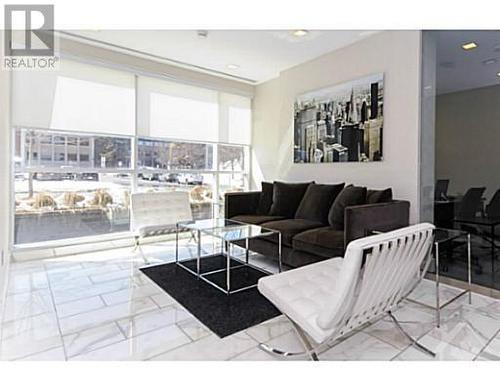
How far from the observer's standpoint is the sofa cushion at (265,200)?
430cm

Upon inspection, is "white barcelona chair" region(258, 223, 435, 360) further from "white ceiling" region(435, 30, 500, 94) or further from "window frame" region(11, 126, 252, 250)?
"window frame" region(11, 126, 252, 250)

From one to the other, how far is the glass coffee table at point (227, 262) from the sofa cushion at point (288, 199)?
25.8 inches

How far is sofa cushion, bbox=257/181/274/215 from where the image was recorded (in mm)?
4305

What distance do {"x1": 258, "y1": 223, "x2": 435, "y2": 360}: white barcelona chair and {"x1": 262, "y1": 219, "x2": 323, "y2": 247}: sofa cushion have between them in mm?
1102

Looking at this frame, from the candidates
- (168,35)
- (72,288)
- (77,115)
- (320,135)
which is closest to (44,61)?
(77,115)

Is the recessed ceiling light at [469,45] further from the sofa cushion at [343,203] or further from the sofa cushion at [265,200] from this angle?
the sofa cushion at [265,200]

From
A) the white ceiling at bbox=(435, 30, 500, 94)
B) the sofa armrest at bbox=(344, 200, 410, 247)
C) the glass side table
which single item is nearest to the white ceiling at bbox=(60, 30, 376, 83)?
the white ceiling at bbox=(435, 30, 500, 94)

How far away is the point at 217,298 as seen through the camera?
2.68 metres

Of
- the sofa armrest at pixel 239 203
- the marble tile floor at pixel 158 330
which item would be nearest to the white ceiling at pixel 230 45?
the sofa armrest at pixel 239 203

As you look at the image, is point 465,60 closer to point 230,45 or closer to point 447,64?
point 447,64

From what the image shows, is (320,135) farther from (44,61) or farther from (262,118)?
(44,61)

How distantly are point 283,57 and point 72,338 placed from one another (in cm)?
397
